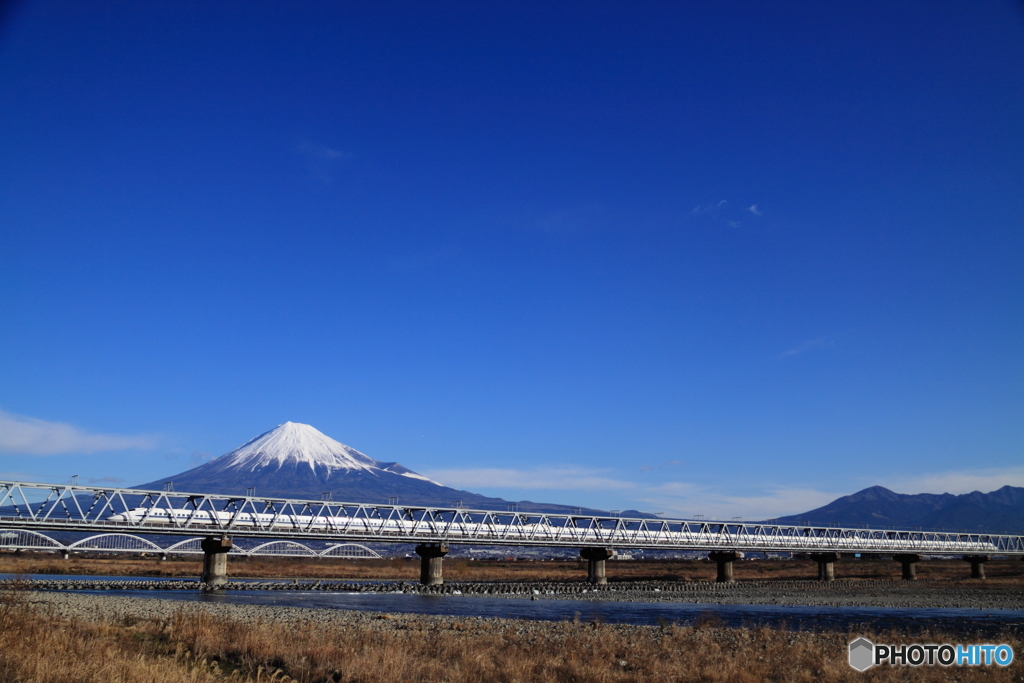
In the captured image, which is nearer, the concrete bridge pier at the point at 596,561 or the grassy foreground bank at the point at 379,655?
the grassy foreground bank at the point at 379,655

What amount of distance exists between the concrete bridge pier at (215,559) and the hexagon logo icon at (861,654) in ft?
163

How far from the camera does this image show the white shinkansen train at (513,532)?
2446 inches

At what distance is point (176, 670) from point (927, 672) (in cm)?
1717

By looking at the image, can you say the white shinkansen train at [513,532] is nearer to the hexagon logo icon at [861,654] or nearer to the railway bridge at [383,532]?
the railway bridge at [383,532]

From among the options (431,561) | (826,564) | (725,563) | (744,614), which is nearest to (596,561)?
(431,561)

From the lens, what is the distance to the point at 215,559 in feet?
186

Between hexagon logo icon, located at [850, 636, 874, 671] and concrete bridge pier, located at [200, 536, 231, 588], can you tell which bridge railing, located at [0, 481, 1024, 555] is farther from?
hexagon logo icon, located at [850, 636, 874, 671]

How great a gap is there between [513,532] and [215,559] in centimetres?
3570

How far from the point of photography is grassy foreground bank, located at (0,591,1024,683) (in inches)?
516

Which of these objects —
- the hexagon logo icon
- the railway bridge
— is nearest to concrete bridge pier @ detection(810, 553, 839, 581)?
the railway bridge

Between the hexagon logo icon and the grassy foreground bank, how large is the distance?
1.07 ft

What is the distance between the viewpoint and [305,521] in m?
75.2

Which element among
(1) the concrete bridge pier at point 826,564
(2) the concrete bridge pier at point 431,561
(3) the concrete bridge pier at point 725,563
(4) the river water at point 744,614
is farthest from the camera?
(1) the concrete bridge pier at point 826,564

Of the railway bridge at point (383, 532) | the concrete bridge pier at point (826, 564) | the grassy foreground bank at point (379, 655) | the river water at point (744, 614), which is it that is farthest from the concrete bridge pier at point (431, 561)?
the concrete bridge pier at point (826, 564)
